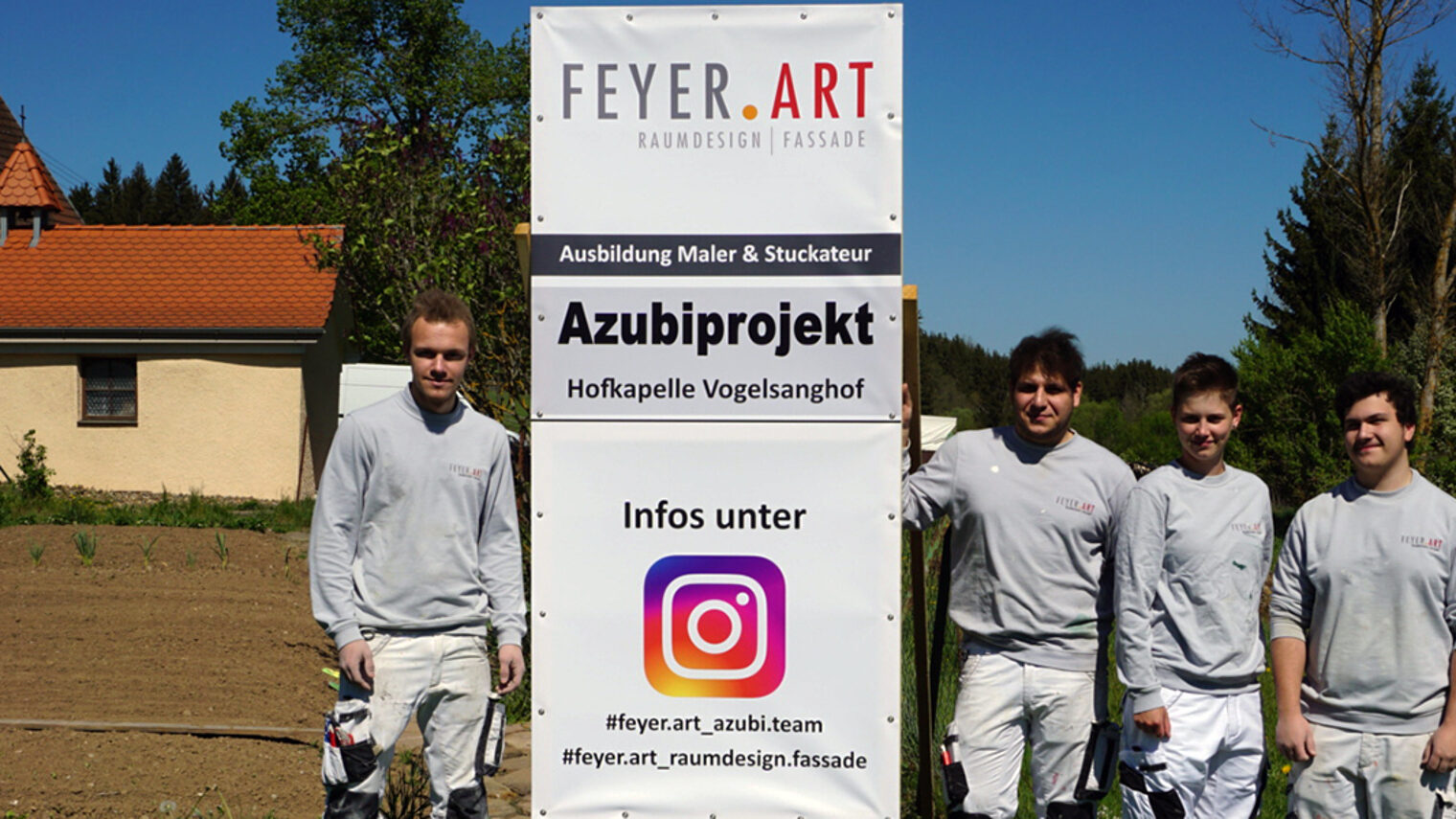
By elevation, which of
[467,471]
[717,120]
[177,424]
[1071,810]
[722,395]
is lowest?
[1071,810]

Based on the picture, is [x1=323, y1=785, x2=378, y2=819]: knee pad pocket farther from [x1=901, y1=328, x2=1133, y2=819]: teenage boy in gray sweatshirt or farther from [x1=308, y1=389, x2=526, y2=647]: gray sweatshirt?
[x1=901, y1=328, x2=1133, y2=819]: teenage boy in gray sweatshirt

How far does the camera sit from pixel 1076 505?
137 inches

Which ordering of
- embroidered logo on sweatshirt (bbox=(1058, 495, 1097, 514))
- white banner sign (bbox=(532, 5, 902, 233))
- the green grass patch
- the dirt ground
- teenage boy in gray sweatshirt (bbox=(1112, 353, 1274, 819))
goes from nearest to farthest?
white banner sign (bbox=(532, 5, 902, 233)) < teenage boy in gray sweatshirt (bbox=(1112, 353, 1274, 819)) < embroidered logo on sweatshirt (bbox=(1058, 495, 1097, 514)) < the dirt ground < the green grass patch

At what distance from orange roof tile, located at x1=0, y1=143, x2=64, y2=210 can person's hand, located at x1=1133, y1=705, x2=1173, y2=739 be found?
78.1 ft

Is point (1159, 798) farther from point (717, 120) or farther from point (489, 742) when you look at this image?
point (717, 120)

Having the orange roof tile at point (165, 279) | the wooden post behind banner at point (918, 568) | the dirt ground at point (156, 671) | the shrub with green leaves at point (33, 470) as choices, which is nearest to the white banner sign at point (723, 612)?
the wooden post behind banner at point (918, 568)

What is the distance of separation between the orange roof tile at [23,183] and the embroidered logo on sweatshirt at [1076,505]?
23495 mm

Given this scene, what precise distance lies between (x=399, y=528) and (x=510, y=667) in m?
0.47

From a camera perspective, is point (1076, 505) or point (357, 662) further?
point (1076, 505)

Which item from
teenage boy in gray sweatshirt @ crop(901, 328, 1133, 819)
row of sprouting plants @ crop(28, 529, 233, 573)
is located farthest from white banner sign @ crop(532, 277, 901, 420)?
row of sprouting plants @ crop(28, 529, 233, 573)

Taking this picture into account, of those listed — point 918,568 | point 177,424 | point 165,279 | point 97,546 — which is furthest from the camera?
point 165,279

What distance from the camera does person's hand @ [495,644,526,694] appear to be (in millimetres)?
3381

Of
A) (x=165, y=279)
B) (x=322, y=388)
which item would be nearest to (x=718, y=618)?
(x=322, y=388)

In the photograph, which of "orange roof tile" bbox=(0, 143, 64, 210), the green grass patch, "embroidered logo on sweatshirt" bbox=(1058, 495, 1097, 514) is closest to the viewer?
"embroidered logo on sweatshirt" bbox=(1058, 495, 1097, 514)
